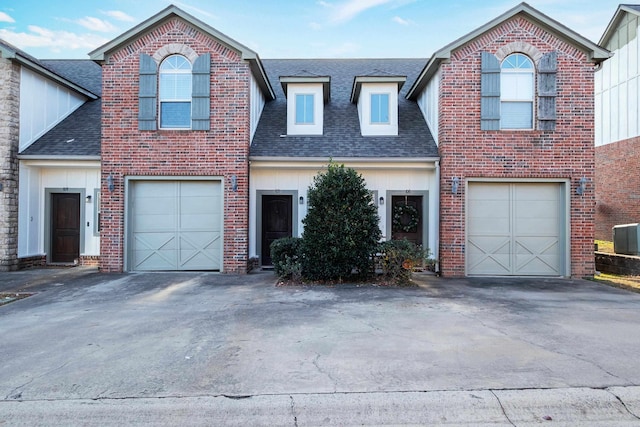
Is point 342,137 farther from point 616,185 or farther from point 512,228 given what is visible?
point 616,185

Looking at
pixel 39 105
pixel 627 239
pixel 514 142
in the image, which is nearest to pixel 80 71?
pixel 39 105

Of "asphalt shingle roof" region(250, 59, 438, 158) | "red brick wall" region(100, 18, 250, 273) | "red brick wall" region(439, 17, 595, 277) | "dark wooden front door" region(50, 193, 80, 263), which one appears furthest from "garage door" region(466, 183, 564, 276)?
"dark wooden front door" region(50, 193, 80, 263)

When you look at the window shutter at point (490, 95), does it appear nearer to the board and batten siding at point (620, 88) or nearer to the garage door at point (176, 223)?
the garage door at point (176, 223)

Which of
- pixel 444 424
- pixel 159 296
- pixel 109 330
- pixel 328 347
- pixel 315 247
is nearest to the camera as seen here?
pixel 444 424

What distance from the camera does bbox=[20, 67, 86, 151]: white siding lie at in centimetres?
1108

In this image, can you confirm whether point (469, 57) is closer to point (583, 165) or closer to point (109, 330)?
point (583, 165)

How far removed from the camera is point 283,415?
3.37 meters

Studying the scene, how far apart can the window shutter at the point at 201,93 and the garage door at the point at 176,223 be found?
1571 mm

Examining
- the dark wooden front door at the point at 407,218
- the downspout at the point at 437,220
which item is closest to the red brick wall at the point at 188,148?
the dark wooden front door at the point at 407,218

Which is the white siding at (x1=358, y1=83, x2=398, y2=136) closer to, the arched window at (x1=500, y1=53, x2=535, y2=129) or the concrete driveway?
the arched window at (x1=500, y1=53, x2=535, y2=129)

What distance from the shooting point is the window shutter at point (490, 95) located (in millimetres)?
10156

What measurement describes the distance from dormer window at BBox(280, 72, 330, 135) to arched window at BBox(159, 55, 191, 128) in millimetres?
2810

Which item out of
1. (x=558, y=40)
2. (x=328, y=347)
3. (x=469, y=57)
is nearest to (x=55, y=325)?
(x=328, y=347)

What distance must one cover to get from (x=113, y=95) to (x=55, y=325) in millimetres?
6819
